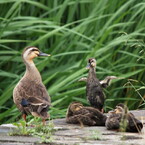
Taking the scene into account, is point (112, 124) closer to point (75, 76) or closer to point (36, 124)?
point (36, 124)

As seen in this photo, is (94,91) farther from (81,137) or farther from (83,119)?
(81,137)

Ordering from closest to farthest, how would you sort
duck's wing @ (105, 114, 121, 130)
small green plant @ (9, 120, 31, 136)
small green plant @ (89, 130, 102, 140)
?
1. small green plant @ (89, 130, 102, 140)
2. small green plant @ (9, 120, 31, 136)
3. duck's wing @ (105, 114, 121, 130)

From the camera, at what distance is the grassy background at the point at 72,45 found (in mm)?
9383

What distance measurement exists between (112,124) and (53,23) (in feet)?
8.73

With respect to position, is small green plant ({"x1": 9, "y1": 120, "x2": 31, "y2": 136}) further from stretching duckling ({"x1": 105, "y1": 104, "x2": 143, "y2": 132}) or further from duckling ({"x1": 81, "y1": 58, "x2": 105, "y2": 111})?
duckling ({"x1": 81, "y1": 58, "x2": 105, "y2": 111})

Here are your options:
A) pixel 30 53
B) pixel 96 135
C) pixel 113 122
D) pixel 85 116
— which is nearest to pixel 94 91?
pixel 85 116

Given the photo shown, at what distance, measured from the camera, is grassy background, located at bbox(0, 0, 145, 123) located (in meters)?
9.38

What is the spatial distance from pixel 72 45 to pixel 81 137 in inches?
117

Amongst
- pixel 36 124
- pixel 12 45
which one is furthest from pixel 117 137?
pixel 12 45

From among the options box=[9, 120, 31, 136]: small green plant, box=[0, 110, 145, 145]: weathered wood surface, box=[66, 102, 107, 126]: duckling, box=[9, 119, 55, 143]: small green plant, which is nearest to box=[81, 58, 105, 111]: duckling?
box=[66, 102, 107, 126]: duckling

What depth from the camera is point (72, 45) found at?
390 inches

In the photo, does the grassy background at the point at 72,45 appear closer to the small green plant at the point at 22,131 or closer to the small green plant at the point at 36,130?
the small green plant at the point at 36,130

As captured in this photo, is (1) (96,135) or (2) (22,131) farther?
(2) (22,131)

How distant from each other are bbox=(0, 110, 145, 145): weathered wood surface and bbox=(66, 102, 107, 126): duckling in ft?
0.32
